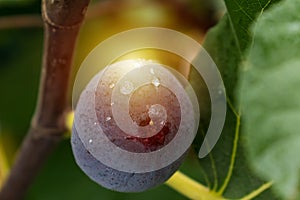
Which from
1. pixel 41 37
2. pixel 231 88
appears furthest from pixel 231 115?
pixel 41 37

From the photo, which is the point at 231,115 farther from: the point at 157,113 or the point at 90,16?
the point at 90,16

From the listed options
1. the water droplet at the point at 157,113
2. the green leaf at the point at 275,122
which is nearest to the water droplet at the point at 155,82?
the water droplet at the point at 157,113

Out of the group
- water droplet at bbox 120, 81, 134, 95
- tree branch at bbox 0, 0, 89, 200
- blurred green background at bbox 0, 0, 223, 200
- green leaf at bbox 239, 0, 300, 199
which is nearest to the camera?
green leaf at bbox 239, 0, 300, 199

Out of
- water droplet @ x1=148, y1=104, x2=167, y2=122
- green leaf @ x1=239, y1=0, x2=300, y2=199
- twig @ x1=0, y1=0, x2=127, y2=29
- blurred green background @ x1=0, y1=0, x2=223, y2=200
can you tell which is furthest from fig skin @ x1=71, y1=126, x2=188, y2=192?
twig @ x1=0, y1=0, x2=127, y2=29

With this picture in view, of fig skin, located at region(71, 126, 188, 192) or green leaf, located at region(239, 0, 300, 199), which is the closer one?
green leaf, located at region(239, 0, 300, 199)

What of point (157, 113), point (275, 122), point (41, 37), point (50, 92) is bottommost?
point (41, 37)

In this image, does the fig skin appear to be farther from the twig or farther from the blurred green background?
the twig

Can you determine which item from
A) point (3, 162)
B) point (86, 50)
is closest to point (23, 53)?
point (86, 50)
